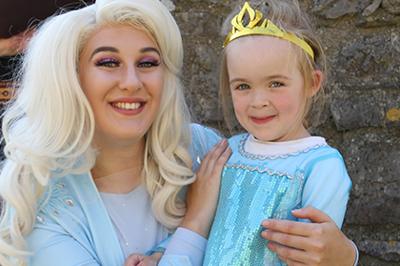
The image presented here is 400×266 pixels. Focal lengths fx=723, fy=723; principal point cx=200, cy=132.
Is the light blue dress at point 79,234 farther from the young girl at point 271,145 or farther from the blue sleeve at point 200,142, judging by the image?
the blue sleeve at point 200,142

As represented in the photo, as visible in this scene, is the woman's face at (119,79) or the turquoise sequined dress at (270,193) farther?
the woman's face at (119,79)

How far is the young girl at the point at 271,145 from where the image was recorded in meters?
1.72

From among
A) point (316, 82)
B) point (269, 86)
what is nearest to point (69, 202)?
point (269, 86)

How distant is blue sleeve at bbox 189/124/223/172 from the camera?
2078 mm

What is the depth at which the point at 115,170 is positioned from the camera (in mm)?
1964

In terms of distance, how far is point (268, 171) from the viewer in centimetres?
177

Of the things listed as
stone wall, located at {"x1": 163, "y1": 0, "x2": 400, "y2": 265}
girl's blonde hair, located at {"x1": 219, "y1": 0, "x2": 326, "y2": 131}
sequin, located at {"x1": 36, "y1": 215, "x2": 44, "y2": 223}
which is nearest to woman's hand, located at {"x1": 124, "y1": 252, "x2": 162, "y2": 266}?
sequin, located at {"x1": 36, "y1": 215, "x2": 44, "y2": 223}

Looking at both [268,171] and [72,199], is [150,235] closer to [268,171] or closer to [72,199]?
[72,199]

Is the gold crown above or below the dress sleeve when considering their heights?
above

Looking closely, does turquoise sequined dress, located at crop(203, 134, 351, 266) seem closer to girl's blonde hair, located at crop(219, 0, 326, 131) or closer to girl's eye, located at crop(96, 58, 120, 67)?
girl's blonde hair, located at crop(219, 0, 326, 131)

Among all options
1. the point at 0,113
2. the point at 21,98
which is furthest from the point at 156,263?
the point at 0,113

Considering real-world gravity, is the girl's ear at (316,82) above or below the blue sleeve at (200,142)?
above

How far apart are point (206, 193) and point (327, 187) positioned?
353 mm

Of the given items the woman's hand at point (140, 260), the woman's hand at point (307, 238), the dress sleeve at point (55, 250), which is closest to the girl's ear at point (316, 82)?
the woman's hand at point (307, 238)
